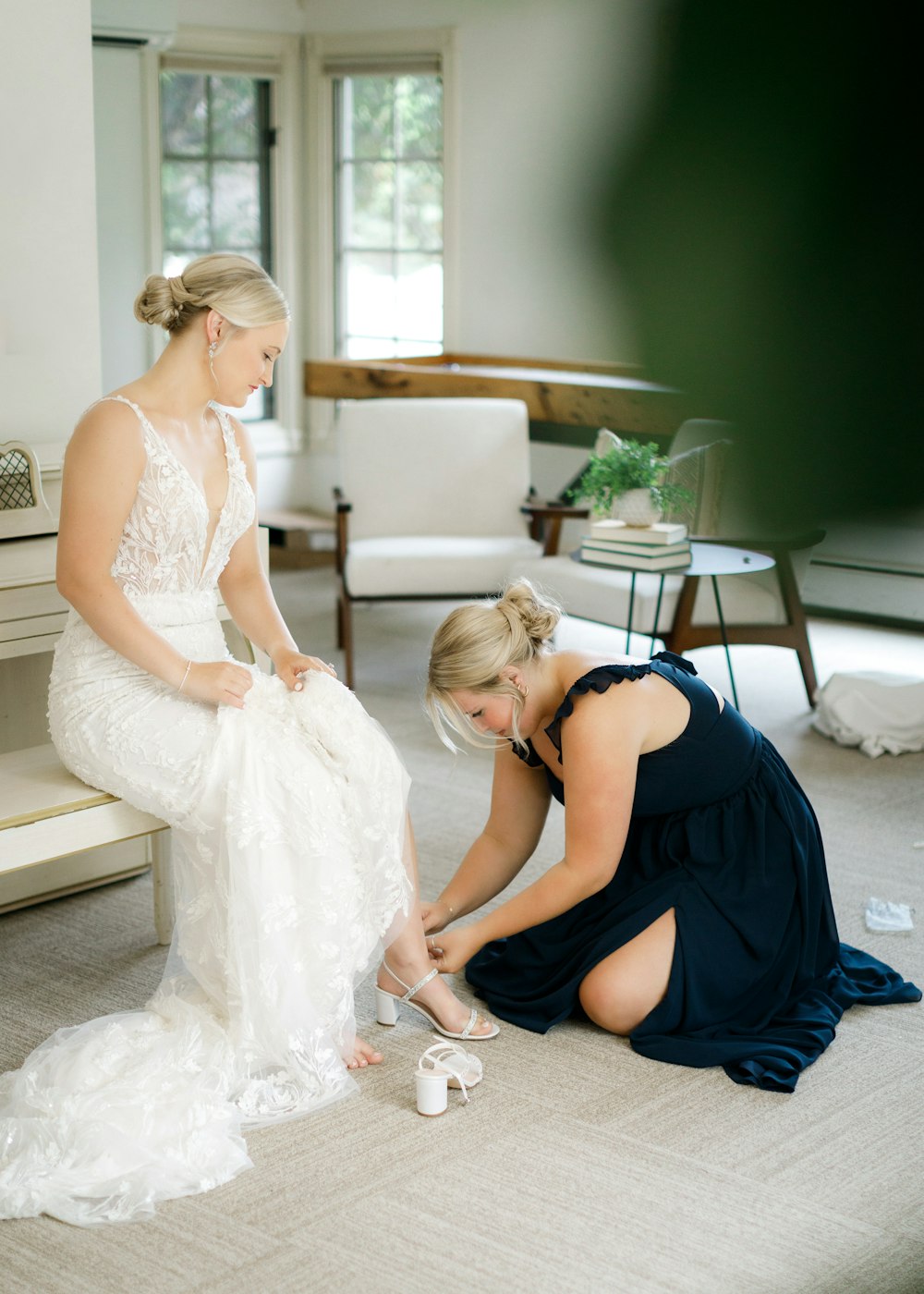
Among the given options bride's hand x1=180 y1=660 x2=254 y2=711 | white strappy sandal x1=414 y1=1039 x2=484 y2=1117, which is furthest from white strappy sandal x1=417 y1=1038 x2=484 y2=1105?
bride's hand x1=180 y1=660 x2=254 y2=711

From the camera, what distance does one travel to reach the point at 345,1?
47 centimetres

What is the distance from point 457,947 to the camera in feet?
7.47

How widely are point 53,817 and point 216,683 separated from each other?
32 cm

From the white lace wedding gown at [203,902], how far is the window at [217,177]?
4258 mm

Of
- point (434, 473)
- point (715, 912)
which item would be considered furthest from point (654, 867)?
point (434, 473)

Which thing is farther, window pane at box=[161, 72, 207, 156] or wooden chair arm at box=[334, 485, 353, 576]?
window pane at box=[161, 72, 207, 156]

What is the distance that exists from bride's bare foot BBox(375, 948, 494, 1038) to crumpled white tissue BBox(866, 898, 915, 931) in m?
0.88

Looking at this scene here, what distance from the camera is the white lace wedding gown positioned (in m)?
1.84

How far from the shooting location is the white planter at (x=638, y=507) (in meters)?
3.90

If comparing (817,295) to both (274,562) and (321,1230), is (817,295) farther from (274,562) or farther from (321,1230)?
(274,562)

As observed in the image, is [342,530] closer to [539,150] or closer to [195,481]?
[195,481]

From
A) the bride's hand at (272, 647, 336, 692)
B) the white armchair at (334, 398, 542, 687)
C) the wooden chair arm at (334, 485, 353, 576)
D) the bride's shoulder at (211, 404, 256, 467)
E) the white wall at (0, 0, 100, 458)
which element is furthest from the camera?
the white armchair at (334, 398, 542, 687)

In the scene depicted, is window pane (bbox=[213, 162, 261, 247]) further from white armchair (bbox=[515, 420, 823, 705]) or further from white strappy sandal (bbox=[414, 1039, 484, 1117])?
white strappy sandal (bbox=[414, 1039, 484, 1117])

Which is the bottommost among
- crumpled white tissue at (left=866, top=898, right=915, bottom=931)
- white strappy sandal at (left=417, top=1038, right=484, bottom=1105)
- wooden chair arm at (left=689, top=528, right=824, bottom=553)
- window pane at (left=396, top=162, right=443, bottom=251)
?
crumpled white tissue at (left=866, top=898, right=915, bottom=931)
